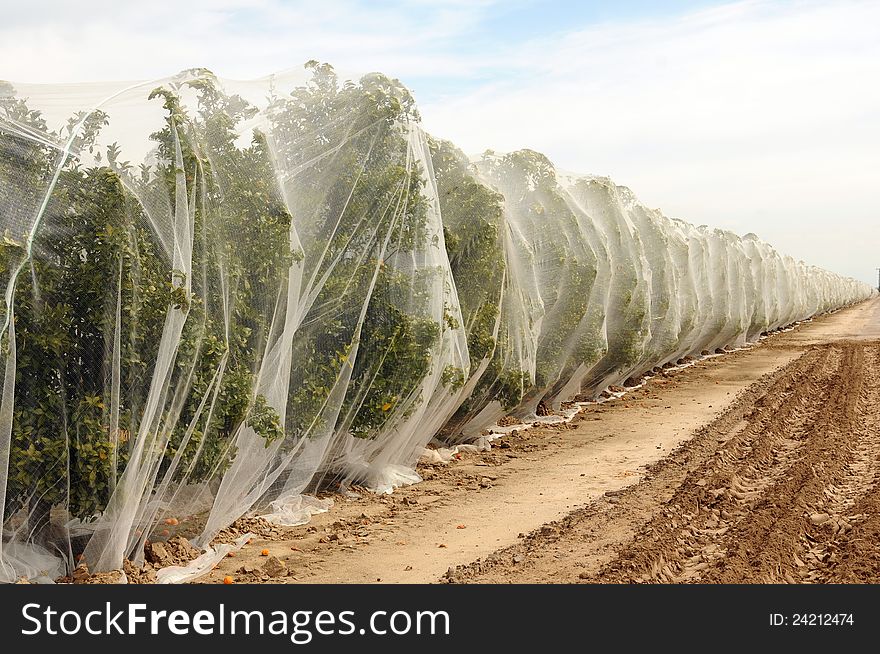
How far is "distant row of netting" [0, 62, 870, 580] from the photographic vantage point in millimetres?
5020

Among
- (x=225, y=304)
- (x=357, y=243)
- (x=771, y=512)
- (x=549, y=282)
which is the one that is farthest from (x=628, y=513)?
(x=549, y=282)

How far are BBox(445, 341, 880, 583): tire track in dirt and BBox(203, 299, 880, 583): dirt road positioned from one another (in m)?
0.02

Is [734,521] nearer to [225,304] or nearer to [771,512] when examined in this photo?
[771,512]

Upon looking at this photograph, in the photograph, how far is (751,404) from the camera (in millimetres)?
13375

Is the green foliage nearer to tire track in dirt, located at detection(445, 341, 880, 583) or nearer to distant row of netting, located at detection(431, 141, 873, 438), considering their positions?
distant row of netting, located at detection(431, 141, 873, 438)

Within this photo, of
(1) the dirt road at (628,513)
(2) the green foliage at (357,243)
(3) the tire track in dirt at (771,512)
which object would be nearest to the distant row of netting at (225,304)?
(2) the green foliage at (357,243)

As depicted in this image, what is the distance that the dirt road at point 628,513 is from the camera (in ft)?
18.3

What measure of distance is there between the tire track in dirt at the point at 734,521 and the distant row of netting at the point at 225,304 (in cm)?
191

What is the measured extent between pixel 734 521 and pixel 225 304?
390cm

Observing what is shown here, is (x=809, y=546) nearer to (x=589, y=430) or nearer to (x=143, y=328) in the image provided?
(x=143, y=328)

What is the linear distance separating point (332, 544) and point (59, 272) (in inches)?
105

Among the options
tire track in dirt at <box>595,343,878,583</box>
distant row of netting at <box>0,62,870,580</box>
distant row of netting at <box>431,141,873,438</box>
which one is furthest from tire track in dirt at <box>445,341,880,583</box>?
distant row of netting at <box>431,141,873,438</box>

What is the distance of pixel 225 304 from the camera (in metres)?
5.89

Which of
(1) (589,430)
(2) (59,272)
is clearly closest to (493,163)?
(1) (589,430)
